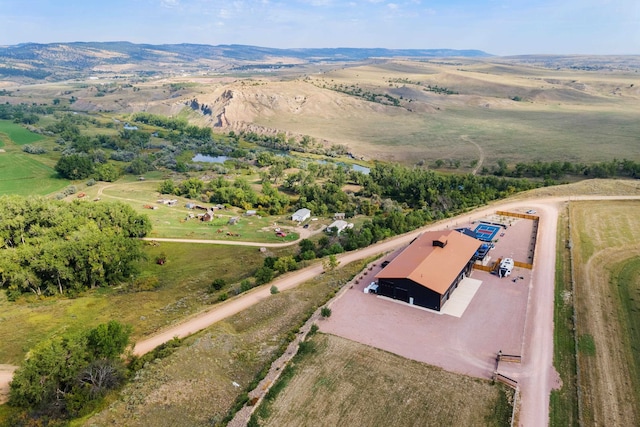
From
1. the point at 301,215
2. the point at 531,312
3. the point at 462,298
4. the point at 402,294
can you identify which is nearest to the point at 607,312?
the point at 531,312

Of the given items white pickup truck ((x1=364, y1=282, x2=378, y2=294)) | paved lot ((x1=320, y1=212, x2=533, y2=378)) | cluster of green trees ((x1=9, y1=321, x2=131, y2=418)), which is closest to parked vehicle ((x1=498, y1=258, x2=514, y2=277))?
paved lot ((x1=320, y1=212, x2=533, y2=378))

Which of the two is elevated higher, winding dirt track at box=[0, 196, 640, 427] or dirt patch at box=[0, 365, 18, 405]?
winding dirt track at box=[0, 196, 640, 427]

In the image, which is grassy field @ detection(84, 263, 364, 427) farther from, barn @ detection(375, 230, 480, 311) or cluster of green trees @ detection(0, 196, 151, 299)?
cluster of green trees @ detection(0, 196, 151, 299)

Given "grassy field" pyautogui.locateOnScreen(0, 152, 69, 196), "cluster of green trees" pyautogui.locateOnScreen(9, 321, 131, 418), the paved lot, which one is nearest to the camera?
"cluster of green trees" pyautogui.locateOnScreen(9, 321, 131, 418)

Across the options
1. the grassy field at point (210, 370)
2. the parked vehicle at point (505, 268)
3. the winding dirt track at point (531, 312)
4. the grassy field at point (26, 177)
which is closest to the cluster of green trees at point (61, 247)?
the winding dirt track at point (531, 312)

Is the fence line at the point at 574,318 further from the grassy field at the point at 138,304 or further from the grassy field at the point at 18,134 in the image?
the grassy field at the point at 18,134

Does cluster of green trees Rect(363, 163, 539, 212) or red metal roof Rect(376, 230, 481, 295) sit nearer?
red metal roof Rect(376, 230, 481, 295)

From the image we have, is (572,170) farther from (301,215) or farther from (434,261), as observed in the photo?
(434,261)
